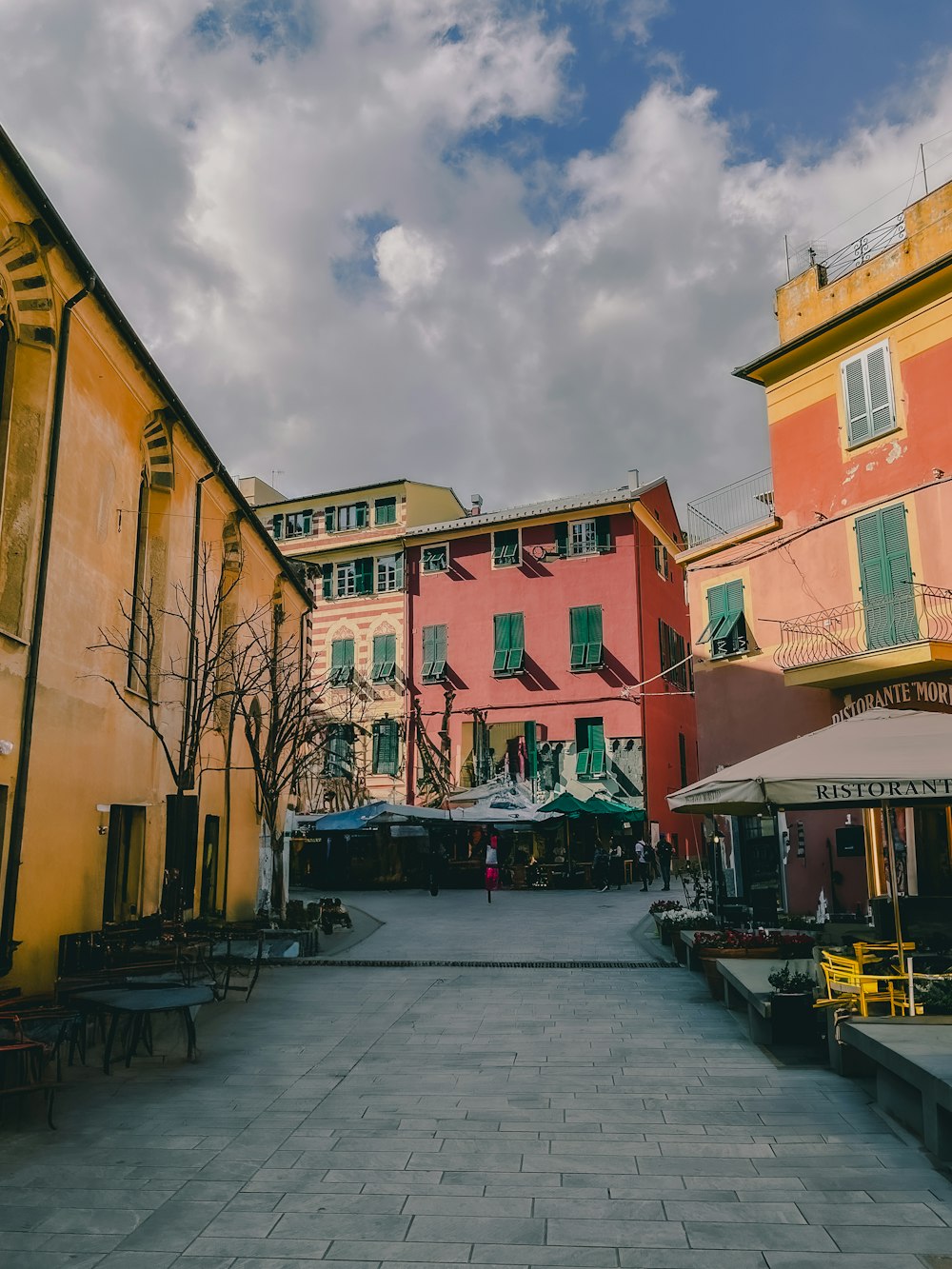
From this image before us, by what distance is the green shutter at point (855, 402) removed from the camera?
672 inches

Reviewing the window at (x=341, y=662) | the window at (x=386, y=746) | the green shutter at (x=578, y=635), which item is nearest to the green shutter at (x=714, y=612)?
the green shutter at (x=578, y=635)

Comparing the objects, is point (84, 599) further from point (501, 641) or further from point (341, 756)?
point (501, 641)

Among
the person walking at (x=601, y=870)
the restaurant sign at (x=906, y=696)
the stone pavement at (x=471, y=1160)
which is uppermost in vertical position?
the restaurant sign at (x=906, y=696)

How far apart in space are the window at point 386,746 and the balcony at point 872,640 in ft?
62.0

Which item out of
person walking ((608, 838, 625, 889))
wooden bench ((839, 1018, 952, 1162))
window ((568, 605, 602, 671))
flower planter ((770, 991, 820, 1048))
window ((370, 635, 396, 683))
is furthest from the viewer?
window ((370, 635, 396, 683))

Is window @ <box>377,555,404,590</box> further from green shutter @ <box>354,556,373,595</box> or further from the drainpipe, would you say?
the drainpipe

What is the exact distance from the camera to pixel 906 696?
51.0 ft

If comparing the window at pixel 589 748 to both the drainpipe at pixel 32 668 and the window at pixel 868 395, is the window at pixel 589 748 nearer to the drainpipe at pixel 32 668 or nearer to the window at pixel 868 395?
the window at pixel 868 395

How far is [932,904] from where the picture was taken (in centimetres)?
999

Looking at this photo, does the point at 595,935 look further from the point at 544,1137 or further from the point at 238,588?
the point at 544,1137

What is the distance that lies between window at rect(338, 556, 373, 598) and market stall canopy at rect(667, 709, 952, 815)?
2837 cm

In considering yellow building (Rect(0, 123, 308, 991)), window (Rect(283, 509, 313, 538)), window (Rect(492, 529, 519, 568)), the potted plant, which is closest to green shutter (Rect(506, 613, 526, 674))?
window (Rect(492, 529, 519, 568))

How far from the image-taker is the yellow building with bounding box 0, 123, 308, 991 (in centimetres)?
959

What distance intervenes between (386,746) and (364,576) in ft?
21.9
